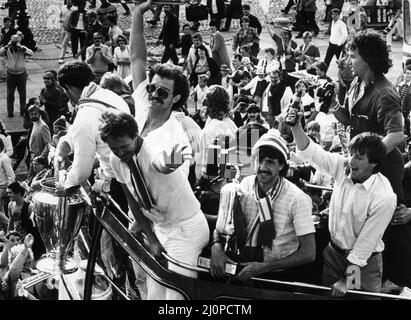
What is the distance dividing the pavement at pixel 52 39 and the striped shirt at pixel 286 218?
13.5 meters

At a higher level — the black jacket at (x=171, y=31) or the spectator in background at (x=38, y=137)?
the black jacket at (x=171, y=31)

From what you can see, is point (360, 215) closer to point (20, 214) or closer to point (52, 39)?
point (20, 214)

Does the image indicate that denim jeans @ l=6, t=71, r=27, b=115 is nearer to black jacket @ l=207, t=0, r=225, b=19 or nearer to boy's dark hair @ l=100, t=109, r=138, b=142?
black jacket @ l=207, t=0, r=225, b=19

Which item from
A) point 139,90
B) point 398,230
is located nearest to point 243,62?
point 139,90

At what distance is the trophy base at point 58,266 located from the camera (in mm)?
5645

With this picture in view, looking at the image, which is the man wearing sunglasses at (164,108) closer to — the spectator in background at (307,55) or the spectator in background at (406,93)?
the spectator in background at (406,93)

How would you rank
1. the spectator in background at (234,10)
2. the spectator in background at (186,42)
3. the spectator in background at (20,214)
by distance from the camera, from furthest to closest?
the spectator in background at (234,10), the spectator in background at (186,42), the spectator in background at (20,214)

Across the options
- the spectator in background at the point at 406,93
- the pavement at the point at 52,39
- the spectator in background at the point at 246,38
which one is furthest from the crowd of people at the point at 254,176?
the pavement at the point at 52,39

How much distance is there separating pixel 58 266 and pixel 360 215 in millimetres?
2055

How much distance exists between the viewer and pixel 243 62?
15250mm

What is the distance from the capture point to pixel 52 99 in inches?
586

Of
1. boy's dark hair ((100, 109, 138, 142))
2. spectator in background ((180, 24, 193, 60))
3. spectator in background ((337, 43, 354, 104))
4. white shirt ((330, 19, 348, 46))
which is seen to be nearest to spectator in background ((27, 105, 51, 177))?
spectator in background ((180, 24, 193, 60))

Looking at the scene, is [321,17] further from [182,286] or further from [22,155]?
[182,286]

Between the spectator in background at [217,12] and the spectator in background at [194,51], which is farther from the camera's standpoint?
the spectator in background at [217,12]
